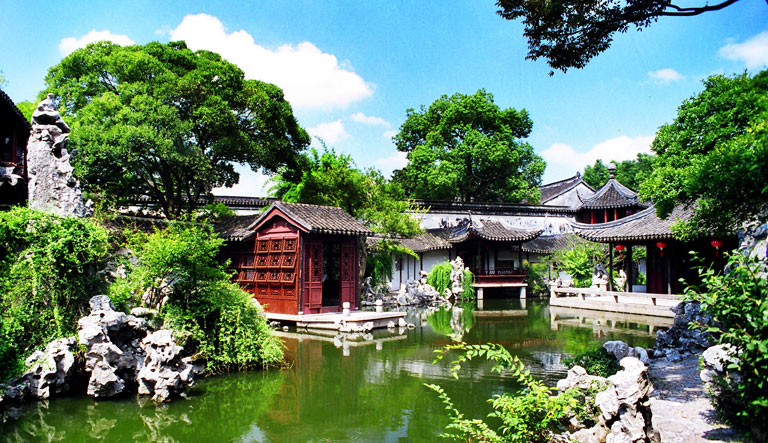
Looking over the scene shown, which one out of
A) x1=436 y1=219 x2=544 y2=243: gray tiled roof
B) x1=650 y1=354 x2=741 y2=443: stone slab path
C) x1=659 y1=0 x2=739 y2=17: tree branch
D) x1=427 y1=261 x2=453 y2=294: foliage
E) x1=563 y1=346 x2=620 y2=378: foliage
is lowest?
x1=650 y1=354 x2=741 y2=443: stone slab path

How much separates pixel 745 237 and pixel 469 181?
78.1 ft

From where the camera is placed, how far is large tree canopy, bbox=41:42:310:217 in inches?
521

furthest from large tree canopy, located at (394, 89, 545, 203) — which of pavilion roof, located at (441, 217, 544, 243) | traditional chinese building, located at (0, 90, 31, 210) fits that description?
traditional chinese building, located at (0, 90, 31, 210)

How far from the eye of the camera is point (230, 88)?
15164 millimetres

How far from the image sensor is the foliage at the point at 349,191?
58.3 feet

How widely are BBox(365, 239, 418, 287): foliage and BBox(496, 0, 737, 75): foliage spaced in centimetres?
1332

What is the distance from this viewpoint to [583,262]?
22250 mm

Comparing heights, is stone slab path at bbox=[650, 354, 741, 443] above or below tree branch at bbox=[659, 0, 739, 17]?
below

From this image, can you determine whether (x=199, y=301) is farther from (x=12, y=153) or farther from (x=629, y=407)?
(x=12, y=153)

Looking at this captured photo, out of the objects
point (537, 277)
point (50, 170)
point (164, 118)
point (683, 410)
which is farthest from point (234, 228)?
point (537, 277)

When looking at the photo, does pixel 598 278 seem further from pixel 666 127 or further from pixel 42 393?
pixel 42 393

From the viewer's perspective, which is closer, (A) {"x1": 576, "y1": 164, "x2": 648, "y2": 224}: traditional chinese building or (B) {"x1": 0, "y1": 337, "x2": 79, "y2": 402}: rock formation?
(B) {"x1": 0, "y1": 337, "x2": 79, "y2": 402}: rock formation

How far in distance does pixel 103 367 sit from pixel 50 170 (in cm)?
370

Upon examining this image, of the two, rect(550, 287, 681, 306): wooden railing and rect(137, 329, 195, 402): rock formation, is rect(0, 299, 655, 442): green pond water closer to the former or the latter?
rect(137, 329, 195, 402): rock formation
